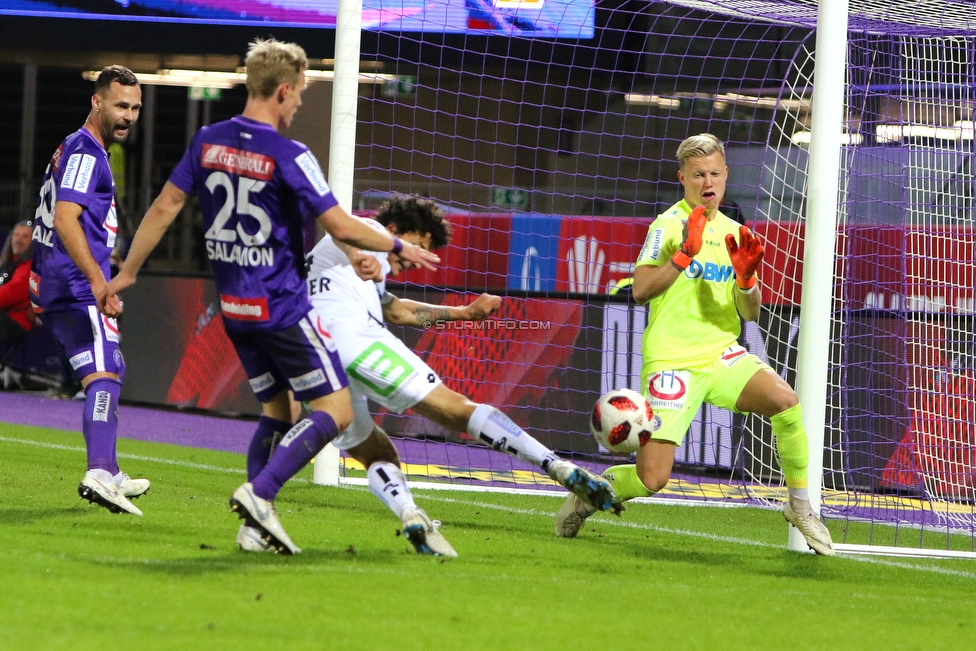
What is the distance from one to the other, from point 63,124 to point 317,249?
57.0 ft

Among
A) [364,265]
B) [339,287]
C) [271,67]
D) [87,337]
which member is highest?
[271,67]

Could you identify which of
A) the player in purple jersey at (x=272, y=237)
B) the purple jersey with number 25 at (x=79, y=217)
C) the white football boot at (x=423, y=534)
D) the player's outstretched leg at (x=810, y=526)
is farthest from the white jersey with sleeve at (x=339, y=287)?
the player's outstretched leg at (x=810, y=526)

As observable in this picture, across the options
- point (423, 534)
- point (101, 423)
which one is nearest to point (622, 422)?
point (423, 534)

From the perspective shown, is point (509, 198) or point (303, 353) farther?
point (509, 198)

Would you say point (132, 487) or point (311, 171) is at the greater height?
point (311, 171)

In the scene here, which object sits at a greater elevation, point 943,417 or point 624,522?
point 943,417

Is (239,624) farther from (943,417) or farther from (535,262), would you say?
(535,262)

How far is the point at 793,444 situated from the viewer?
620cm

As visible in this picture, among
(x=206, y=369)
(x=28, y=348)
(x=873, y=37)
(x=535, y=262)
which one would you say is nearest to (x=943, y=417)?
(x=873, y=37)

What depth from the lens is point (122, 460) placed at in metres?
9.48

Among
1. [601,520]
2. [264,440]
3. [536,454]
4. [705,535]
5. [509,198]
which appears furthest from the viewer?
[509,198]

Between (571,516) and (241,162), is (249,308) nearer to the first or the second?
(241,162)

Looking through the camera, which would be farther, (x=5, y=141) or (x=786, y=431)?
(x=5, y=141)

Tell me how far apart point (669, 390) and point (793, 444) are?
0.66 m
